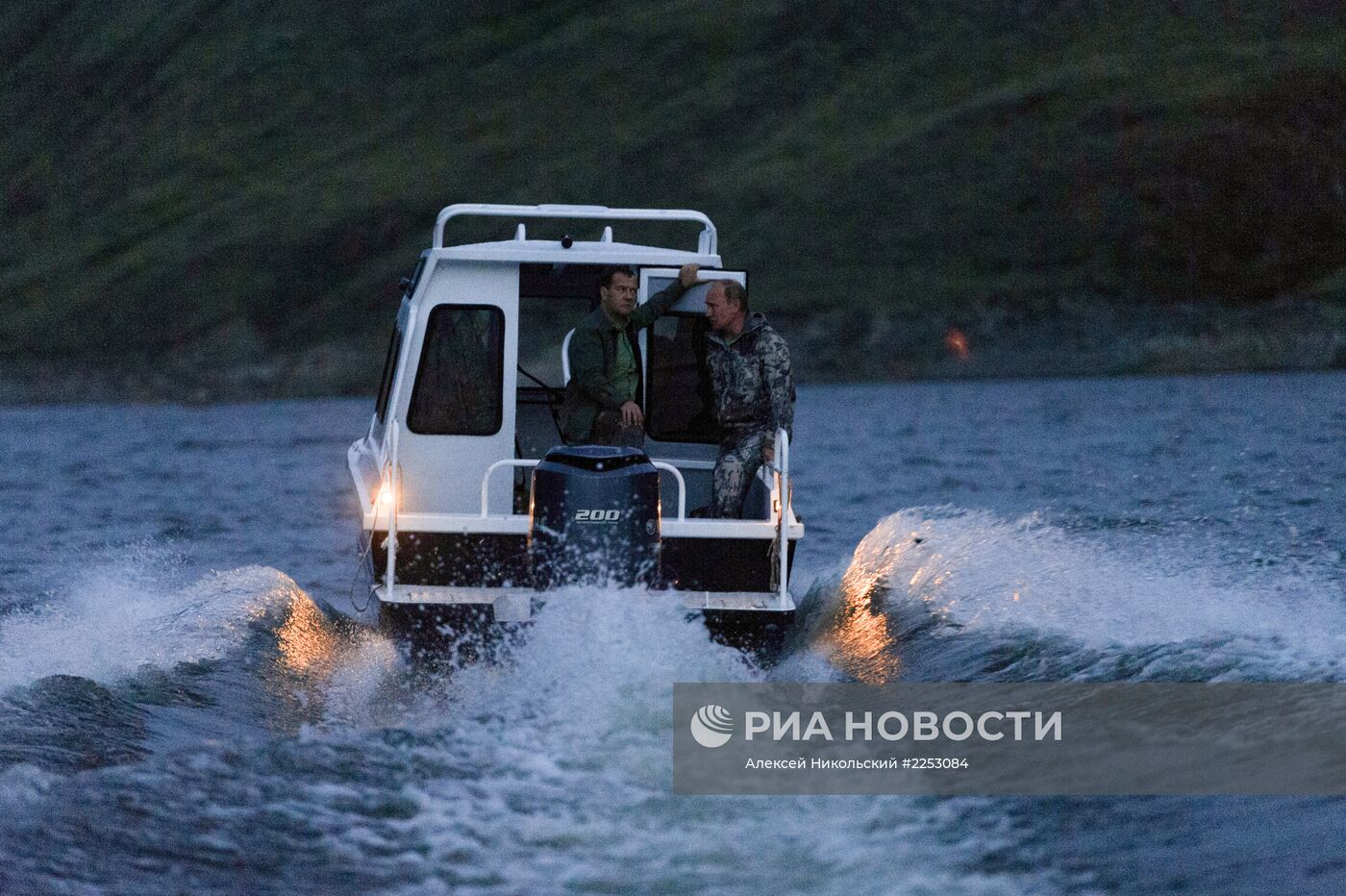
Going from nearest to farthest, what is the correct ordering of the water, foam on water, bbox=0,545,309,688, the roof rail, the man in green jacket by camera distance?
the water < the man in green jacket < foam on water, bbox=0,545,309,688 < the roof rail

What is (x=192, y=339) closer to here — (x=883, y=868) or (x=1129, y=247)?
(x=1129, y=247)

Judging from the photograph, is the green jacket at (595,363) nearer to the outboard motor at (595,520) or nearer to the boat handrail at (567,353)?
the boat handrail at (567,353)

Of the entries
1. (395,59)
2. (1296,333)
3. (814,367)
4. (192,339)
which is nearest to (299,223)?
(192,339)

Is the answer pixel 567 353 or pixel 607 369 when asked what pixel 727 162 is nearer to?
pixel 567 353

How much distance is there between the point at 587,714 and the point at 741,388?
2655mm

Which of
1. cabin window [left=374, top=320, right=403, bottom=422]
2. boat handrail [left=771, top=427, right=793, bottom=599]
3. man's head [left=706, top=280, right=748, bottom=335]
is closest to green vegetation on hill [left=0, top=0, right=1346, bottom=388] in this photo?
cabin window [left=374, top=320, right=403, bottom=422]

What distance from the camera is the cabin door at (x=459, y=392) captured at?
34.7 feet

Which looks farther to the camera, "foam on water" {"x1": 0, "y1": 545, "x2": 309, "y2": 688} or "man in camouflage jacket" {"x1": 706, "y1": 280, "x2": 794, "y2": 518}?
"foam on water" {"x1": 0, "y1": 545, "x2": 309, "y2": 688}

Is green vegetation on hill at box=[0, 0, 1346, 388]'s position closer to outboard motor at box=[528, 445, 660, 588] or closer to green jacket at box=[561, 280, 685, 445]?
green jacket at box=[561, 280, 685, 445]

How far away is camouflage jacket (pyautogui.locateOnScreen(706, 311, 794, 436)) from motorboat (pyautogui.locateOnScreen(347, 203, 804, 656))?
0.28 m

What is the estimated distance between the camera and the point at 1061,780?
7.44 m

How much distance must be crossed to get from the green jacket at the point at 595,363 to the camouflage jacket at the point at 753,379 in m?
→ 0.48

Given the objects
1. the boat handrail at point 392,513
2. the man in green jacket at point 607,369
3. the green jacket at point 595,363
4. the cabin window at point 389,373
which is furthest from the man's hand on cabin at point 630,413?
the cabin window at point 389,373

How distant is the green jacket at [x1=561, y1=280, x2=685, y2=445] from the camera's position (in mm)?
10070
